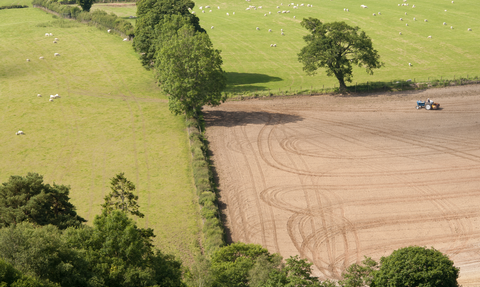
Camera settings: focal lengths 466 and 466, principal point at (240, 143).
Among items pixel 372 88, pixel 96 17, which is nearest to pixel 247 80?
pixel 372 88

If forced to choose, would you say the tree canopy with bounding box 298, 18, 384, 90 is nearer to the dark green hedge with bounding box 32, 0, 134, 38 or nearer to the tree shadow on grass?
the tree shadow on grass

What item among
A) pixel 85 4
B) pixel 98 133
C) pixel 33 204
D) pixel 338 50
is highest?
pixel 85 4

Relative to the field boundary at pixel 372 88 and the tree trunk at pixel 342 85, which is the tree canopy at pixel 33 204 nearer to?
the field boundary at pixel 372 88

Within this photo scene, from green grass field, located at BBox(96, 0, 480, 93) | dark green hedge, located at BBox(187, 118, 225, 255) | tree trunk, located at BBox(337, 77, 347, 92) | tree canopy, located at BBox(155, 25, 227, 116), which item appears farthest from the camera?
green grass field, located at BBox(96, 0, 480, 93)

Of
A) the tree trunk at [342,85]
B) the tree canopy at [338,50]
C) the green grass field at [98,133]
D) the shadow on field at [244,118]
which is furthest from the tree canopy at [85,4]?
Answer: the tree trunk at [342,85]

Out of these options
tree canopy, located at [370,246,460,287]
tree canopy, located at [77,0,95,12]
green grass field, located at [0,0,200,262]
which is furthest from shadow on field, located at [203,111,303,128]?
tree canopy, located at [77,0,95,12]

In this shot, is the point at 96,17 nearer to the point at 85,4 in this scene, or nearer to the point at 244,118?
the point at 85,4
